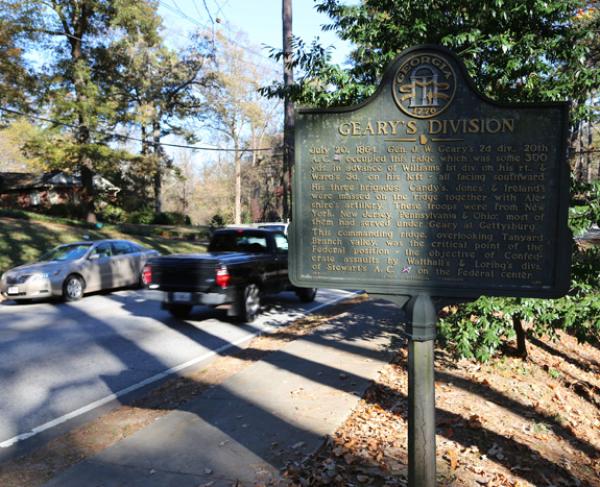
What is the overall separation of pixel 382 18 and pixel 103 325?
23.4ft

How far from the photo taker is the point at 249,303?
1009 centimetres

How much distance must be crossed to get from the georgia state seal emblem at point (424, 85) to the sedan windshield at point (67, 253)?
1197 centimetres

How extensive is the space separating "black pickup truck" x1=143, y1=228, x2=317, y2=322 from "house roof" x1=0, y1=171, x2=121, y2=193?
33144mm

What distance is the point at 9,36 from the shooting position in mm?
21844

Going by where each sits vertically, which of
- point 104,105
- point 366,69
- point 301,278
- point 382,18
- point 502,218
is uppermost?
point 104,105

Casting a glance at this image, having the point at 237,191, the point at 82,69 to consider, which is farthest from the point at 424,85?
the point at 237,191

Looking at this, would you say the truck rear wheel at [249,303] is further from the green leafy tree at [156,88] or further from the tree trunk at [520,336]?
the green leafy tree at [156,88]

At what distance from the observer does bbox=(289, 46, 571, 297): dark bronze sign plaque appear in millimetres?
3088

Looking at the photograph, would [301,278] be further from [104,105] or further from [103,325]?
[104,105]

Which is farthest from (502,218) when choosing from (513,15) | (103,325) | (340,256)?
(103,325)

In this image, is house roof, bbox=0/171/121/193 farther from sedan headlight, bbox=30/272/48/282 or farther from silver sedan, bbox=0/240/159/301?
sedan headlight, bbox=30/272/48/282

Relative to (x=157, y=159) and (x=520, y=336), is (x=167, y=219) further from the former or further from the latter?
(x=520, y=336)

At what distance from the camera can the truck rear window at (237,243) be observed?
36.4 feet

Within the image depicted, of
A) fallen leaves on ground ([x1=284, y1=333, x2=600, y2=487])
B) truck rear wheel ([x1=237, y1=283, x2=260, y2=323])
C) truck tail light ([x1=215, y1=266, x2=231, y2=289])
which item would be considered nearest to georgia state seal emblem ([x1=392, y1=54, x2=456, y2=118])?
fallen leaves on ground ([x1=284, y1=333, x2=600, y2=487])
